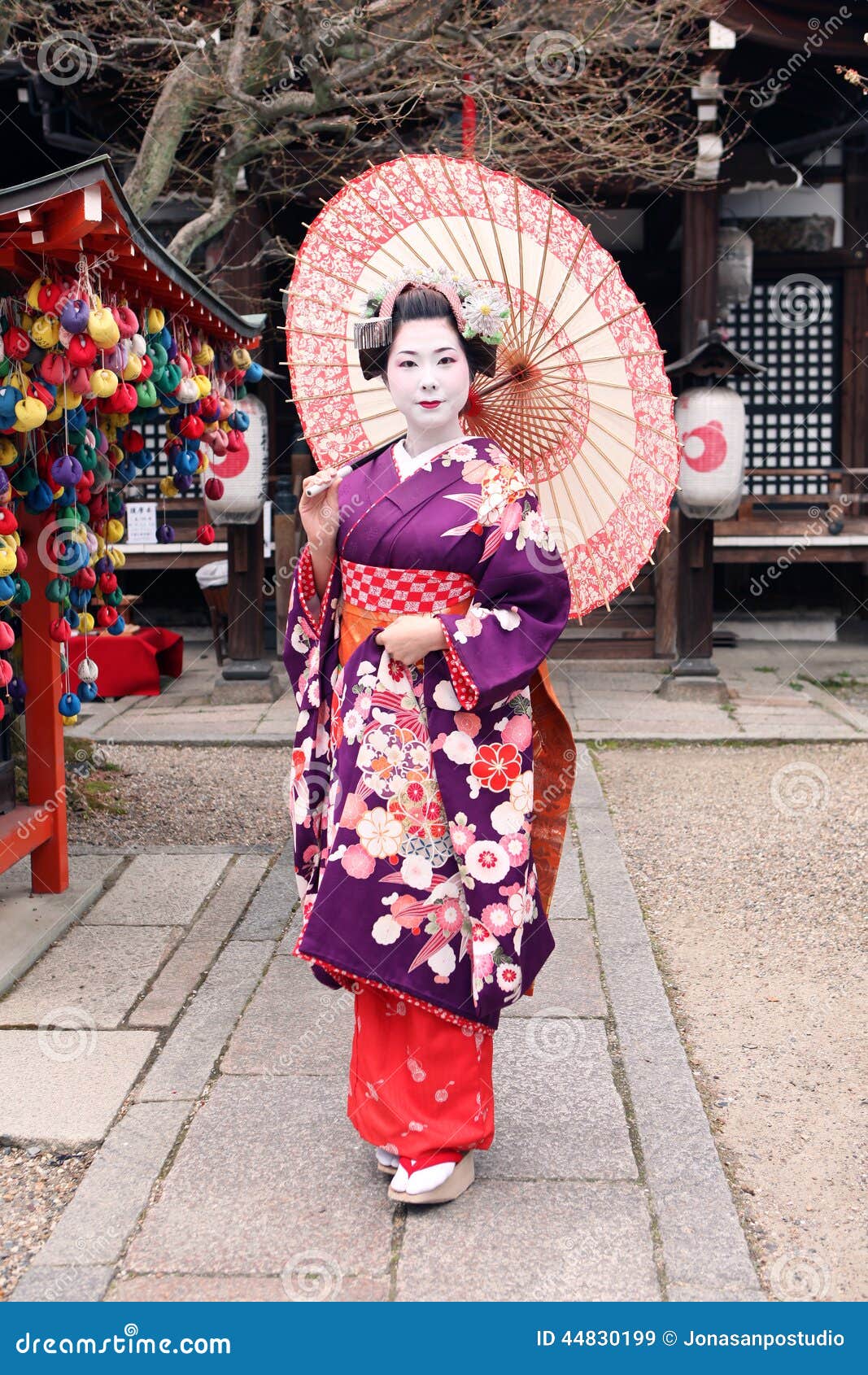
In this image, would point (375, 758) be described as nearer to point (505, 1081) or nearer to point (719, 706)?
point (505, 1081)

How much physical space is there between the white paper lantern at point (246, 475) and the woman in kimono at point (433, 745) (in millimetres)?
6279

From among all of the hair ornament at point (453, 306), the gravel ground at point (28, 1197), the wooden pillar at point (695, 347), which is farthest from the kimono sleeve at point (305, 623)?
the wooden pillar at point (695, 347)

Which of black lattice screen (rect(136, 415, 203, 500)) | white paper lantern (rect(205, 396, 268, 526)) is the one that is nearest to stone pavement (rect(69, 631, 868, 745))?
white paper lantern (rect(205, 396, 268, 526))

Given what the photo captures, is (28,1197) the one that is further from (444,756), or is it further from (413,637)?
(413,637)

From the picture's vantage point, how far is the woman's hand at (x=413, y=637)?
276cm

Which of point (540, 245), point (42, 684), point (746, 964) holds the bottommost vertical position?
point (746, 964)

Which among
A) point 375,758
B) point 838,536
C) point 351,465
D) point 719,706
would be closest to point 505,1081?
point 375,758

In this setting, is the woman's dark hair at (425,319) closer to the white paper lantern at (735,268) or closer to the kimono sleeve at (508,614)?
the kimono sleeve at (508,614)

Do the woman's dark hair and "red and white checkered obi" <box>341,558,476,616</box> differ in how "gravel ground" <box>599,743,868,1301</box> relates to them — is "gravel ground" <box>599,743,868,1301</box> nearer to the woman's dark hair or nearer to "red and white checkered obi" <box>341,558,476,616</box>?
"red and white checkered obi" <box>341,558,476,616</box>

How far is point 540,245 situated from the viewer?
123 inches

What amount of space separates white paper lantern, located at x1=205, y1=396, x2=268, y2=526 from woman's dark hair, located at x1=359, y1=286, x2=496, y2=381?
6.17m

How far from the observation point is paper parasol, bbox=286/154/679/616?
311 cm

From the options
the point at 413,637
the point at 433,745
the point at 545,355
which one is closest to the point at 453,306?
the point at 545,355

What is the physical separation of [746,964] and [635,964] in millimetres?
448
